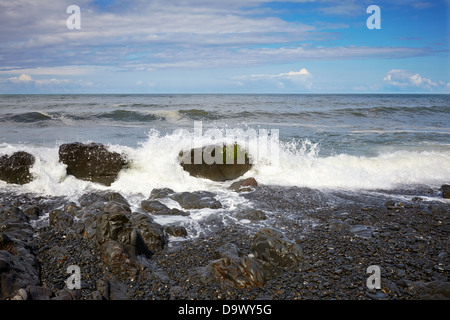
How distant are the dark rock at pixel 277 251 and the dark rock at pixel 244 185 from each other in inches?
120

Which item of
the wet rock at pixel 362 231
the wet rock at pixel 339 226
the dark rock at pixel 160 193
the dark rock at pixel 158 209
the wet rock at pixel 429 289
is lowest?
the wet rock at pixel 429 289

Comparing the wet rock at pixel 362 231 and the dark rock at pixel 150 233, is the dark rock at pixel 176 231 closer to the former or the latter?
the dark rock at pixel 150 233

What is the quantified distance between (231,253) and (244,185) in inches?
139

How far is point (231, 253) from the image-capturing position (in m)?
4.30

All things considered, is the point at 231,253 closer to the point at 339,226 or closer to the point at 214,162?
the point at 339,226

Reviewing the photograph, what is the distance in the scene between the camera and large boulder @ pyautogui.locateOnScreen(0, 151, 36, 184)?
777 centimetres

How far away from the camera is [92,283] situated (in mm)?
3738

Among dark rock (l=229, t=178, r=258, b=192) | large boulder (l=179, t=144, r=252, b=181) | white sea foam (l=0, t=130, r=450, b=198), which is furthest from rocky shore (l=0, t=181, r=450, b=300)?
large boulder (l=179, t=144, r=252, b=181)

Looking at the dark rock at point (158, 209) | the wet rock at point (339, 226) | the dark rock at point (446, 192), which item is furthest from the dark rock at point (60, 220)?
the dark rock at point (446, 192)

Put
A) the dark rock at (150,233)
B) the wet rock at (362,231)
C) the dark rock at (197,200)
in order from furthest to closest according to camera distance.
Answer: the dark rock at (197,200)
the wet rock at (362,231)
the dark rock at (150,233)

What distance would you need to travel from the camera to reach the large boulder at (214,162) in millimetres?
8344

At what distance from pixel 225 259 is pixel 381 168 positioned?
6.79m

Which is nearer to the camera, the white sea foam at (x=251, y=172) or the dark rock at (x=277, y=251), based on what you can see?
the dark rock at (x=277, y=251)

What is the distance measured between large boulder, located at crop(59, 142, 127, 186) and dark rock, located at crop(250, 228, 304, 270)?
4.94 metres
